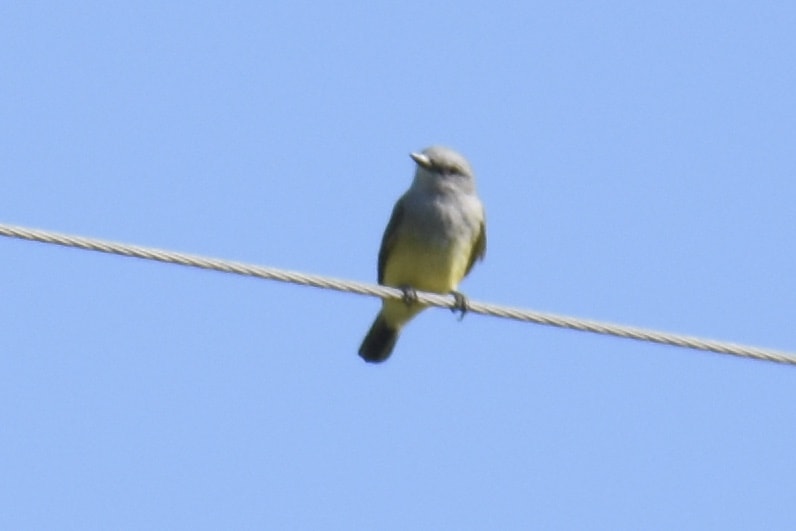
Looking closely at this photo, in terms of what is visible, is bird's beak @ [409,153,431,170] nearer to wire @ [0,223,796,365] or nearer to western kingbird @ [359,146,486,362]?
western kingbird @ [359,146,486,362]

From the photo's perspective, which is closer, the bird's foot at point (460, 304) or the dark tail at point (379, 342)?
the bird's foot at point (460, 304)

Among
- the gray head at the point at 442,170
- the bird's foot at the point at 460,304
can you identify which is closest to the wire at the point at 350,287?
the bird's foot at the point at 460,304

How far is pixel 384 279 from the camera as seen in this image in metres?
12.4

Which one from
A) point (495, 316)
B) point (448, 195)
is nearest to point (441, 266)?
point (448, 195)

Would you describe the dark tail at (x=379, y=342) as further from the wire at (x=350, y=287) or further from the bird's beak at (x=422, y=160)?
the wire at (x=350, y=287)

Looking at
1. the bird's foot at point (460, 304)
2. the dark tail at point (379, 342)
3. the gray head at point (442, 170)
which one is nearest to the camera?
the bird's foot at point (460, 304)

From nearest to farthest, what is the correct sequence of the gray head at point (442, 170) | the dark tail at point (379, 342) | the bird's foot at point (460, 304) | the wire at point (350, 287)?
the wire at point (350, 287), the bird's foot at point (460, 304), the gray head at point (442, 170), the dark tail at point (379, 342)

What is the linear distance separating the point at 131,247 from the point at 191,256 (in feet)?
0.88

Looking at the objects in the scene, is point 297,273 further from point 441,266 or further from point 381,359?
point 381,359

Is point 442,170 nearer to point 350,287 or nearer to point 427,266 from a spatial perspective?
point 427,266

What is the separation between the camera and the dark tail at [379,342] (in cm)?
1281

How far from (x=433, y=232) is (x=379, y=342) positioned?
3.67 ft

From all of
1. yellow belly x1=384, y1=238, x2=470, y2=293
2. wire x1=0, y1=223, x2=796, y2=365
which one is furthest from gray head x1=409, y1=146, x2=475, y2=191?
wire x1=0, y1=223, x2=796, y2=365

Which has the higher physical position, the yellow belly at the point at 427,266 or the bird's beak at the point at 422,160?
the bird's beak at the point at 422,160
